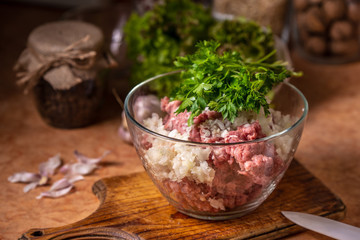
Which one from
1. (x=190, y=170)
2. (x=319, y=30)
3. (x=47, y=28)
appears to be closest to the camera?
(x=190, y=170)

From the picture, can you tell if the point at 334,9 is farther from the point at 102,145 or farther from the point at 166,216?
the point at 166,216

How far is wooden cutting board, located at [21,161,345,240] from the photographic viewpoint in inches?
44.1

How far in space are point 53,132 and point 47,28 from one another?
35cm

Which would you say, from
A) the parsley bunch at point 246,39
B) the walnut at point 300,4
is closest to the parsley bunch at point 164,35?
the parsley bunch at point 246,39

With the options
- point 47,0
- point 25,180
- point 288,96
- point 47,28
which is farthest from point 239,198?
point 47,0

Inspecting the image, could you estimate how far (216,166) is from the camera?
1037 millimetres

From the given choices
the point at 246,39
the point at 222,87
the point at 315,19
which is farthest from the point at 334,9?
the point at 222,87

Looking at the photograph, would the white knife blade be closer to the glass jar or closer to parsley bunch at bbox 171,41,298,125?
parsley bunch at bbox 171,41,298,125

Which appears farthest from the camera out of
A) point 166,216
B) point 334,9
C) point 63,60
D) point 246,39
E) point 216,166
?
point 334,9

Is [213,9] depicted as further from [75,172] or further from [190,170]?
[190,170]

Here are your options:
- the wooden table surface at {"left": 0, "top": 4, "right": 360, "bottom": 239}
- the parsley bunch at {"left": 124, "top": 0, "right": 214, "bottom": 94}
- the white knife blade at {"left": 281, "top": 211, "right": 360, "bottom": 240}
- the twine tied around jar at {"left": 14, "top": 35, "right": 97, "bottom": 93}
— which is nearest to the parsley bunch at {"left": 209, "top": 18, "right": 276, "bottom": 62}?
the parsley bunch at {"left": 124, "top": 0, "right": 214, "bottom": 94}

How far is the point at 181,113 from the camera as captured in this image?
1151 millimetres

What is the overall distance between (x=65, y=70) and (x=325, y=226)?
0.90 meters

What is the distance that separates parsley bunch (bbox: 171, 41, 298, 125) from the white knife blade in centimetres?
27
